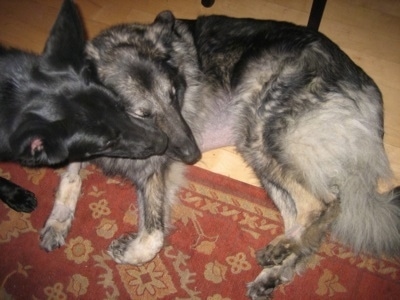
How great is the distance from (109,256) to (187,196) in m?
0.63

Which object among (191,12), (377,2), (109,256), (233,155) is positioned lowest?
(109,256)

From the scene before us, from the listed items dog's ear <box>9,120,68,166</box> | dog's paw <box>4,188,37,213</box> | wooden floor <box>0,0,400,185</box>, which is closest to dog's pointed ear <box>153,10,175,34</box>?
dog's ear <box>9,120,68,166</box>

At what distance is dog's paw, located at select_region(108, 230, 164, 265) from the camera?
2.06 meters

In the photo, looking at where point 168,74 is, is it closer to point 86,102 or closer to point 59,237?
point 86,102

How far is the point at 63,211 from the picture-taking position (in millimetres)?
2260

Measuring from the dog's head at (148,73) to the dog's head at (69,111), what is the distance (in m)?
0.12

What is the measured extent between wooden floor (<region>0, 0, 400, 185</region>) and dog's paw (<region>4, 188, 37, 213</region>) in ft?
4.78

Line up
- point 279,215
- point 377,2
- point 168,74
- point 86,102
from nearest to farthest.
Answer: point 86,102, point 168,74, point 279,215, point 377,2

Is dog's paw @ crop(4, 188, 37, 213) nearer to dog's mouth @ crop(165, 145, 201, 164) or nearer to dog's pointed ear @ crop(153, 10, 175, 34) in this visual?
dog's mouth @ crop(165, 145, 201, 164)

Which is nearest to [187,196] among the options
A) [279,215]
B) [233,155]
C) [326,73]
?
[233,155]

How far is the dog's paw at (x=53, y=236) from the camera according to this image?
85.7 inches

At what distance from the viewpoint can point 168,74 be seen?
2.01 meters

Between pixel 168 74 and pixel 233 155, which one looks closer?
pixel 168 74

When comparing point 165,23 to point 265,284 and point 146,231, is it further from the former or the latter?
point 265,284
